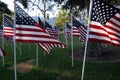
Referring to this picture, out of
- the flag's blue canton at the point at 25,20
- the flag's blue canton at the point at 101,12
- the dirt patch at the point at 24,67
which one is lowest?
the dirt patch at the point at 24,67

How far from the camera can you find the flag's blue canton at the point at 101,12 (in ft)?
35.6

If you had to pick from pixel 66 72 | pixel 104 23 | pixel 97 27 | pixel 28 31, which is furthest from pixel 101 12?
pixel 66 72

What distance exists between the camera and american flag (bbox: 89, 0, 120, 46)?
10.8 meters

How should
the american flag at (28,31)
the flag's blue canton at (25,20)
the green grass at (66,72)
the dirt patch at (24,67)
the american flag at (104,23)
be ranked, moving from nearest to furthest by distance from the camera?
the american flag at (104,23)
the american flag at (28,31)
the flag's blue canton at (25,20)
the green grass at (66,72)
the dirt patch at (24,67)

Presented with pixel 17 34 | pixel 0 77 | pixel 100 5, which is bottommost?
pixel 0 77

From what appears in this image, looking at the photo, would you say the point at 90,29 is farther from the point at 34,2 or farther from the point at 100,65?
the point at 34,2

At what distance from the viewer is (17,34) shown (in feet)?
37.0

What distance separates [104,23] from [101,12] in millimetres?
401

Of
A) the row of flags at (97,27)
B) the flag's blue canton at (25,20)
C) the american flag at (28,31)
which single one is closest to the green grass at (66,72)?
the american flag at (28,31)

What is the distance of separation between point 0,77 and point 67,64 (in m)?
4.62

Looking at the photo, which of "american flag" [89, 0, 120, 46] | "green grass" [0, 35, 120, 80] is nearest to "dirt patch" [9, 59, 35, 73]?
"green grass" [0, 35, 120, 80]

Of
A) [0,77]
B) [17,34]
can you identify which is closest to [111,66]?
[0,77]

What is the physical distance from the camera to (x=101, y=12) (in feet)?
35.9

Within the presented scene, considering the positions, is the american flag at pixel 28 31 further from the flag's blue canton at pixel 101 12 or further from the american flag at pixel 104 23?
the flag's blue canton at pixel 101 12
